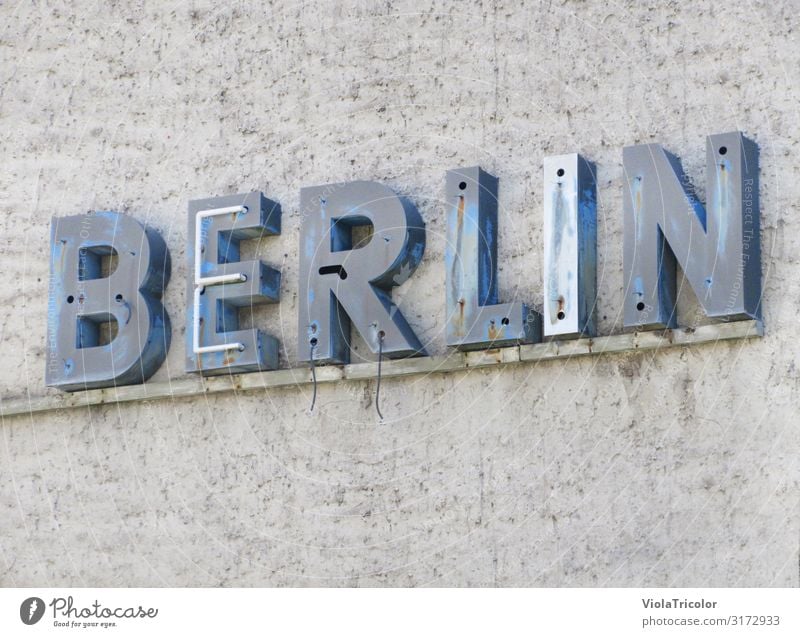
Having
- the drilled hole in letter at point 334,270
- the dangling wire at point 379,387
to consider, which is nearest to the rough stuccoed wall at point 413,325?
the dangling wire at point 379,387

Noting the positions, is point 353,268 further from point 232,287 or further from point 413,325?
point 232,287

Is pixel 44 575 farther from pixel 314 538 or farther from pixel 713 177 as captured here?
pixel 713 177

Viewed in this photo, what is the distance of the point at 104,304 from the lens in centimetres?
881

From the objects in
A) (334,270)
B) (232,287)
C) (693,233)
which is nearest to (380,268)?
(334,270)

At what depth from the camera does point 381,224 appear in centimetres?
822

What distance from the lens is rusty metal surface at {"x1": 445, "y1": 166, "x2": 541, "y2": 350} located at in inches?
308

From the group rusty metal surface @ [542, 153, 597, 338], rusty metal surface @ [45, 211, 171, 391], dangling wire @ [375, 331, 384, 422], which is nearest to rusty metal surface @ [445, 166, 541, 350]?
rusty metal surface @ [542, 153, 597, 338]

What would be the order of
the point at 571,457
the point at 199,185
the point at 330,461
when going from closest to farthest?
1. the point at 571,457
2. the point at 330,461
3. the point at 199,185

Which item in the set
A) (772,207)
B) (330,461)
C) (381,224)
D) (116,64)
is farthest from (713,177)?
(116,64)
